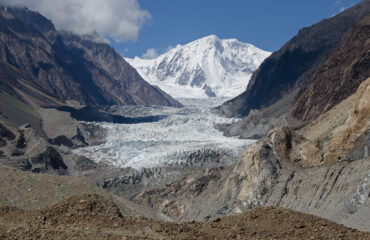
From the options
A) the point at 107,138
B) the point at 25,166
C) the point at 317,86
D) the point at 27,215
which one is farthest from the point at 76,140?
the point at 27,215

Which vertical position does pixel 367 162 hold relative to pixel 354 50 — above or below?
below

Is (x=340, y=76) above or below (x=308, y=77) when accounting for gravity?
below

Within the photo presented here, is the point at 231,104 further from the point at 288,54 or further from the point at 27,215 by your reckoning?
the point at 27,215

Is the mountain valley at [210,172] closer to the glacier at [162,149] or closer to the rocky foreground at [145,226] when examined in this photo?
the rocky foreground at [145,226]

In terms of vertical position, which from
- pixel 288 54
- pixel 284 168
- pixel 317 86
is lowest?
pixel 284 168

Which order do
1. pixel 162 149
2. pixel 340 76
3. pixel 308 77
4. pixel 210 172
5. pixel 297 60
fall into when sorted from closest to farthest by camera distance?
pixel 210 172, pixel 340 76, pixel 162 149, pixel 308 77, pixel 297 60

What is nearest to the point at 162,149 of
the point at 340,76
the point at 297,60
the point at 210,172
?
the point at 340,76

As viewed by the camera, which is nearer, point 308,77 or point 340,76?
point 340,76

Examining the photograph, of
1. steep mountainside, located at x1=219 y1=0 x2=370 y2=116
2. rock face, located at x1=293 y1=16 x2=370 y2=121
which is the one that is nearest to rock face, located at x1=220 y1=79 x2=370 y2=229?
rock face, located at x1=293 y1=16 x2=370 y2=121

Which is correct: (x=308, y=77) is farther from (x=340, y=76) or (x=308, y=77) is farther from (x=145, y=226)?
(x=145, y=226)
